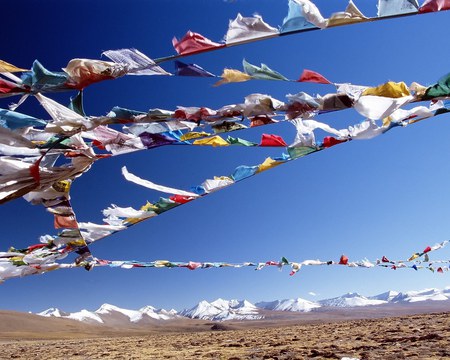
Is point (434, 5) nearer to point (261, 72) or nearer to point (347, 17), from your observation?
point (347, 17)

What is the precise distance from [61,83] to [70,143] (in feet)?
1.83

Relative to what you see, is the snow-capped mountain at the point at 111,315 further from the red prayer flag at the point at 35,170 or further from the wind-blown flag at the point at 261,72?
the wind-blown flag at the point at 261,72

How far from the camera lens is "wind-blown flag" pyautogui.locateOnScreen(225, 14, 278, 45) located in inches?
88.9

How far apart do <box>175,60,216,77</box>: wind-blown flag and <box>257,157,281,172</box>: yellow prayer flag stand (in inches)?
46.7

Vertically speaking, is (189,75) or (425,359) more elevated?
(189,75)

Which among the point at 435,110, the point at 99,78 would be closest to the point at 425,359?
the point at 435,110

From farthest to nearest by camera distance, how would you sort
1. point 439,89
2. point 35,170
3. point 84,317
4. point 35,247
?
1. point 84,317
2. point 35,247
3. point 35,170
4. point 439,89

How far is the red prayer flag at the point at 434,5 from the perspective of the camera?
2143mm

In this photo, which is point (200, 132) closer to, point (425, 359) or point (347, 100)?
point (347, 100)

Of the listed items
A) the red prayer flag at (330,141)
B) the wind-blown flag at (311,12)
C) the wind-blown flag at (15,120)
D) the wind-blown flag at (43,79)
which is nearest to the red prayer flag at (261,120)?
the red prayer flag at (330,141)

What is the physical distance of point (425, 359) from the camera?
6777mm

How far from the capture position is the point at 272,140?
3451 millimetres

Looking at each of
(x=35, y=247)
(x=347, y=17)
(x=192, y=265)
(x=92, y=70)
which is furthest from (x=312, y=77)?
(x=192, y=265)

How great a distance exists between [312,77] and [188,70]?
84 centimetres
